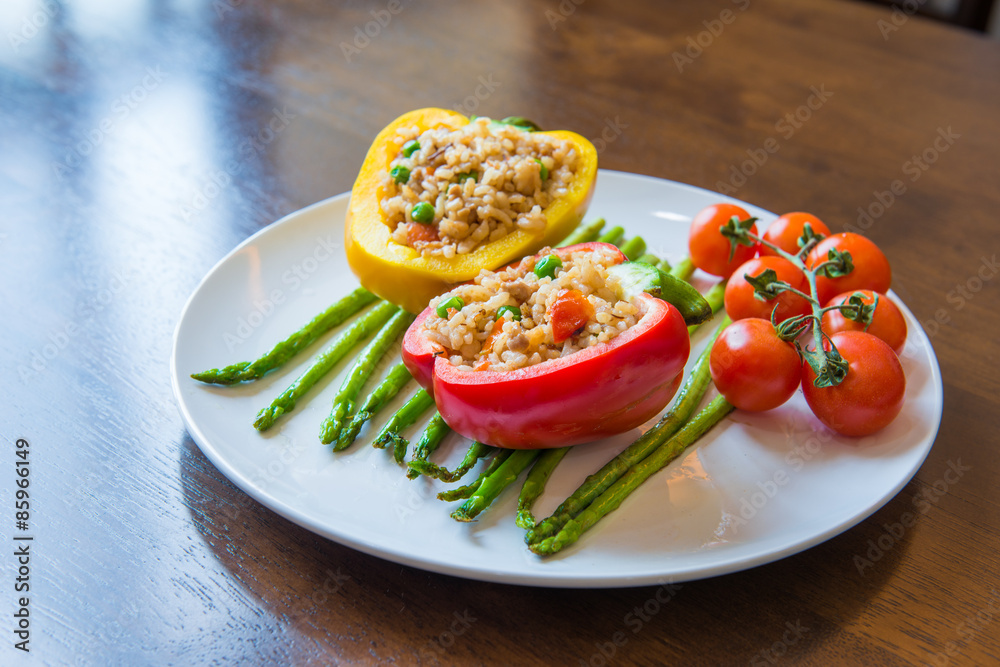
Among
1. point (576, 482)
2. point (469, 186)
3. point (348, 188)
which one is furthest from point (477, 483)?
point (348, 188)

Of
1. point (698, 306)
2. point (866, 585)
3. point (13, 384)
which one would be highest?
point (698, 306)

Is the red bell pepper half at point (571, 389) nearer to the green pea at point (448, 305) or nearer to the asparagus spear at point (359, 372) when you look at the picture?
the green pea at point (448, 305)

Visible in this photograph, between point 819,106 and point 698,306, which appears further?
point 819,106

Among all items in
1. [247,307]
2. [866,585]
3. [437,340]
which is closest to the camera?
[866,585]

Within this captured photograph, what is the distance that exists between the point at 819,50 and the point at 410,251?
3267 millimetres

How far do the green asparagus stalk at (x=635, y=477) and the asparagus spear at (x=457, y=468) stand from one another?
0.29 metres

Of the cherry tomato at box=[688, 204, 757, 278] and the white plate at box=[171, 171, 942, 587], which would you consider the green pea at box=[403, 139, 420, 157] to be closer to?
the white plate at box=[171, 171, 942, 587]

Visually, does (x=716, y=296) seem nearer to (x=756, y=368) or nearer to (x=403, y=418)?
(x=756, y=368)

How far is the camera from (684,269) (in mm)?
2896

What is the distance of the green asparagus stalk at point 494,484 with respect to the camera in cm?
192

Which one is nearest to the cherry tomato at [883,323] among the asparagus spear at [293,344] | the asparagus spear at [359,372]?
the asparagus spear at [359,372]

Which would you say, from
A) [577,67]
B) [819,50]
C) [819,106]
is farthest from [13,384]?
[819,50]

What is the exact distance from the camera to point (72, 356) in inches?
101

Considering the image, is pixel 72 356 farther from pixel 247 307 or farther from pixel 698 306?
A: pixel 698 306
